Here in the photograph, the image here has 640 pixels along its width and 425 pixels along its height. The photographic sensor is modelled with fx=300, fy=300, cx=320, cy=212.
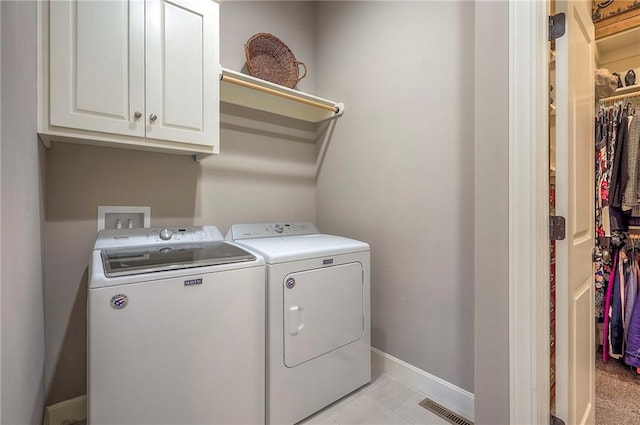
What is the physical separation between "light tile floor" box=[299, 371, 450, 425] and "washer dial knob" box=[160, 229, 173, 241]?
1.23 metres

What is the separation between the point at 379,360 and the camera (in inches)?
81.6

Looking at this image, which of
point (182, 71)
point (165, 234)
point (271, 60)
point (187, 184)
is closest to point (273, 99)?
point (271, 60)

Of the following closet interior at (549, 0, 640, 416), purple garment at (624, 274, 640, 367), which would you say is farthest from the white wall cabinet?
purple garment at (624, 274, 640, 367)

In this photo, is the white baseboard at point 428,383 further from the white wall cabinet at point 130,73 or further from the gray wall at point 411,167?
the white wall cabinet at point 130,73

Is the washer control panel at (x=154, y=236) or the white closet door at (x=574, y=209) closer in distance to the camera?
the white closet door at (x=574, y=209)

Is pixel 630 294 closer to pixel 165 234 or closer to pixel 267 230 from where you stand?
pixel 267 230

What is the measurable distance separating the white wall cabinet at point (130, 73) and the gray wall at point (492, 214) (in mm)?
1303

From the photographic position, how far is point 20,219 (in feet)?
3.23

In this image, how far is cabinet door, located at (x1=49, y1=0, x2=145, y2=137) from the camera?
48.5 inches

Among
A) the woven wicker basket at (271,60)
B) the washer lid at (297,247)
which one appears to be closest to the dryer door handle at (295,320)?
the washer lid at (297,247)

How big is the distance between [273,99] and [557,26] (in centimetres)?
157

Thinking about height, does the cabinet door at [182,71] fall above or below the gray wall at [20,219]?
above

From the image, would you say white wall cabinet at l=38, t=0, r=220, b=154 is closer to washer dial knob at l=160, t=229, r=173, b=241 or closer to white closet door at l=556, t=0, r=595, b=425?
washer dial knob at l=160, t=229, r=173, b=241

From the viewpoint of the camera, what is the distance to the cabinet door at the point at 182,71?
1.45 m
